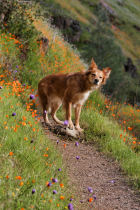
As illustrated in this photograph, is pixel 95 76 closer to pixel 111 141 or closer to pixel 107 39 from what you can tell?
pixel 111 141

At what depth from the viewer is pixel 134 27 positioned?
239 ft

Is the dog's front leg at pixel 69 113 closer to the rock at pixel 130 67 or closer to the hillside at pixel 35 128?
the hillside at pixel 35 128

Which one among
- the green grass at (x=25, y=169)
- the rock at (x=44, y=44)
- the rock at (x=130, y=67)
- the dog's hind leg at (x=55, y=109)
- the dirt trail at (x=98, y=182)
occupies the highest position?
the green grass at (x=25, y=169)

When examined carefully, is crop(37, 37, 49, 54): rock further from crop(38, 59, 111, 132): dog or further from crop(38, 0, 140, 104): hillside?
crop(38, 0, 140, 104): hillside

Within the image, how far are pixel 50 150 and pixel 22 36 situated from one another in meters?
5.84

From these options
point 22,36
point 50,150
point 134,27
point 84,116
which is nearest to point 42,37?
point 22,36

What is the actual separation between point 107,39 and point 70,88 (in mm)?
31308

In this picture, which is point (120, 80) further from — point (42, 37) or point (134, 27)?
point (134, 27)

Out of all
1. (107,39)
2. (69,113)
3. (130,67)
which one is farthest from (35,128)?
(130,67)

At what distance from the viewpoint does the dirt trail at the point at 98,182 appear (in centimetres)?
341

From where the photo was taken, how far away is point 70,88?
591 cm

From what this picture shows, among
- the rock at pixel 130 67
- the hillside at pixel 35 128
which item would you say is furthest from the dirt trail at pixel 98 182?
the rock at pixel 130 67

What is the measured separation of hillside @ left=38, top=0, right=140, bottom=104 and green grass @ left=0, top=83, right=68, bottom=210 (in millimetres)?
12826

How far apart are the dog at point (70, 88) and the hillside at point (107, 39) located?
10279mm
